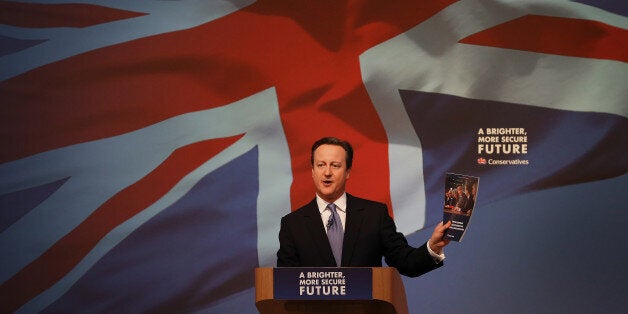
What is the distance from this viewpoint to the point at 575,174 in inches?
201

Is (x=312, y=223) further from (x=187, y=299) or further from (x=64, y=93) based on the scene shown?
(x=64, y=93)

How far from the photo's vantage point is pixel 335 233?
11.9ft

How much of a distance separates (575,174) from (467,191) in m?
2.26

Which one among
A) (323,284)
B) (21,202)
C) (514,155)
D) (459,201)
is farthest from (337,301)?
(21,202)

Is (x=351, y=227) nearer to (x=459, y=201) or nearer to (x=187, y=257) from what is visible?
(x=459, y=201)

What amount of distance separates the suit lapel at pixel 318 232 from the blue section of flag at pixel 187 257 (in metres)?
1.67

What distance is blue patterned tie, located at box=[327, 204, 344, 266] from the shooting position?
3.58 m

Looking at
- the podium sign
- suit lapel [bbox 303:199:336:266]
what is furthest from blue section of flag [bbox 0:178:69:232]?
the podium sign

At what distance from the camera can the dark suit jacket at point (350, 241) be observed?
3.54m

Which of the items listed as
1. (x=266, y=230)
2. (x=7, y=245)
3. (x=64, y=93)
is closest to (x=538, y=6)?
(x=266, y=230)

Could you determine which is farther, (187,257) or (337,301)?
(187,257)

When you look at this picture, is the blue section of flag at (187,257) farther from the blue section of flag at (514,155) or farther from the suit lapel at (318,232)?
the suit lapel at (318,232)

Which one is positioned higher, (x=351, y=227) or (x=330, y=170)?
(x=330, y=170)

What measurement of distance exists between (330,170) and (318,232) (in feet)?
0.86
